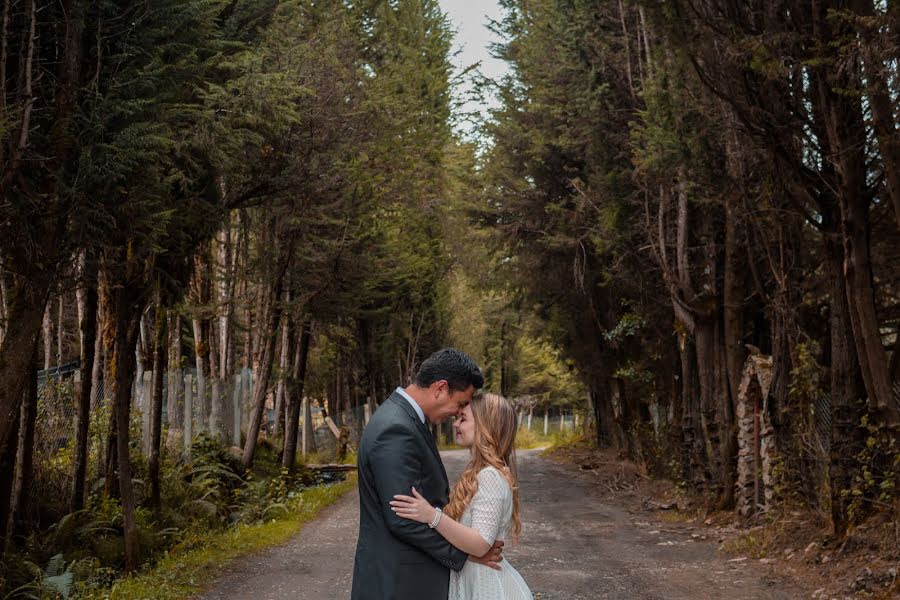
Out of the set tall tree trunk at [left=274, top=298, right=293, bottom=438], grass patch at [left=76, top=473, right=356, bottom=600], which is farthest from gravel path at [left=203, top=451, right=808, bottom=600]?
tall tree trunk at [left=274, top=298, right=293, bottom=438]

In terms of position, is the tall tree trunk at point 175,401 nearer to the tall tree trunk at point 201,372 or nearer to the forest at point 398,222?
the forest at point 398,222

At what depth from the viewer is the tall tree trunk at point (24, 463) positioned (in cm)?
1027

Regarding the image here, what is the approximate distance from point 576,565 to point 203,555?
4.34 metres

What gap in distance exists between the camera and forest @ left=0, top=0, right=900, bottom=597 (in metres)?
8.47

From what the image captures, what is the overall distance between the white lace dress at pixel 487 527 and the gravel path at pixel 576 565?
5091 millimetres

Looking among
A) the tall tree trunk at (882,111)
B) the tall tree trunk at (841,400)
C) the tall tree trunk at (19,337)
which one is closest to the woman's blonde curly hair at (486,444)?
the tall tree trunk at (19,337)

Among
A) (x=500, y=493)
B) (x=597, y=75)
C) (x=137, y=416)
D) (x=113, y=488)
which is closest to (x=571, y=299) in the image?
(x=597, y=75)

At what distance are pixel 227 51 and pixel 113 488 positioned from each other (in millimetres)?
6193

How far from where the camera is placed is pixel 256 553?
12898 mm

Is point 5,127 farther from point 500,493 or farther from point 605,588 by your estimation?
point 605,588

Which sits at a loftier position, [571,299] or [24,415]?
[571,299]

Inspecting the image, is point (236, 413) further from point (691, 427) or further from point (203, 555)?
point (203, 555)

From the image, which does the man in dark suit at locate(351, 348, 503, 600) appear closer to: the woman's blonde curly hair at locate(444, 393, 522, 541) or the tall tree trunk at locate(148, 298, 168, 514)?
the woman's blonde curly hair at locate(444, 393, 522, 541)

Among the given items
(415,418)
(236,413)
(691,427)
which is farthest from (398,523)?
(236,413)
